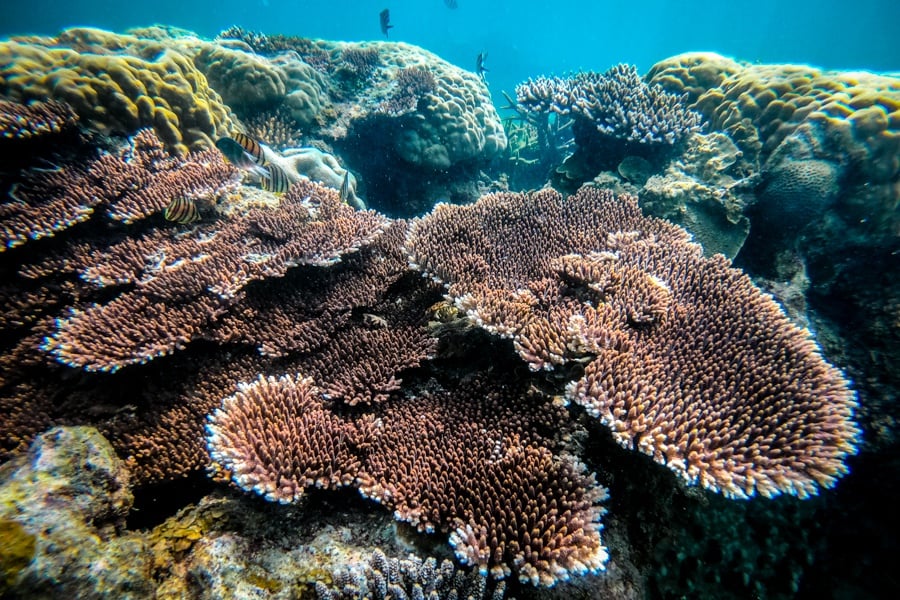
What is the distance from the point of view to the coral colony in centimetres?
233

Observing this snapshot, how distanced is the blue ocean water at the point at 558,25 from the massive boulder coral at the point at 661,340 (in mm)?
47672

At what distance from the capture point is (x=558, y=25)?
87688 mm

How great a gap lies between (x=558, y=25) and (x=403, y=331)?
106994 mm

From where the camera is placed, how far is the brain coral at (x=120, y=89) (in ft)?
14.2

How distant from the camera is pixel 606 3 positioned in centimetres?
8238

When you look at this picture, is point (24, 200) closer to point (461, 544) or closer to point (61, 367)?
Result: point (61, 367)

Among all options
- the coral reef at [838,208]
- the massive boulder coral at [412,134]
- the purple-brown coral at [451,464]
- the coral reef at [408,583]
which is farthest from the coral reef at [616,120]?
the coral reef at [408,583]

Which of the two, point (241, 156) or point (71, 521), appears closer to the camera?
point (71, 521)

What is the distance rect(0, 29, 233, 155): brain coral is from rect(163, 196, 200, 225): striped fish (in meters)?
1.73

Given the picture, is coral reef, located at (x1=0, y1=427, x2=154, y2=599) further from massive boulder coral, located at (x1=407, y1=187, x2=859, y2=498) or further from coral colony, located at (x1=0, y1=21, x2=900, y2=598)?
massive boulder coral, located at (x1=407, y1=187, x2=859, y2=498)

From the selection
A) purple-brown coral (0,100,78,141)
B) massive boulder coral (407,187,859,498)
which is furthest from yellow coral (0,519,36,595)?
purple-brown coral (0,100,78,141)

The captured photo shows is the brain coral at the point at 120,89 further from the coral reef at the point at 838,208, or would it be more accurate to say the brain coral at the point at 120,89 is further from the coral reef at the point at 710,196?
the coral reef at the point at 838,208

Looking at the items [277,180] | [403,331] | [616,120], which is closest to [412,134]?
[616,120]

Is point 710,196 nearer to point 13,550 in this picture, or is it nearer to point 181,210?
point 181,210
